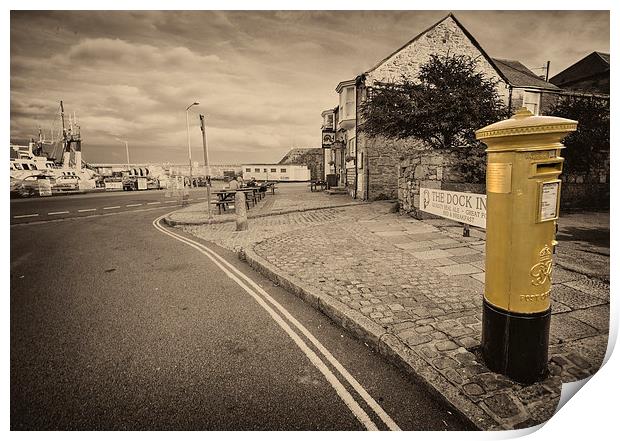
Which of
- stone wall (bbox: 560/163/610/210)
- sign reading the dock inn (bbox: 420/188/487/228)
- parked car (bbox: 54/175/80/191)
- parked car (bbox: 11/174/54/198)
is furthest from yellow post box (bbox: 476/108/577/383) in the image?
parked car (bbox: 54/175/80/191)

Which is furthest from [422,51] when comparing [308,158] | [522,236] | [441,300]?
[308,158]

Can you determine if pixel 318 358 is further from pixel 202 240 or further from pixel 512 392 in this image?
pixel 202 240

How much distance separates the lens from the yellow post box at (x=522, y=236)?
7.23 ft

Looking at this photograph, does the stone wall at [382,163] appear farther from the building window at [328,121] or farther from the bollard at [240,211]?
the building window at [328,121]

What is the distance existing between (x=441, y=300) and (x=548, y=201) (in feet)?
6.19

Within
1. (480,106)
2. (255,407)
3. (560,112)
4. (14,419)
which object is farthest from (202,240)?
(560,112)

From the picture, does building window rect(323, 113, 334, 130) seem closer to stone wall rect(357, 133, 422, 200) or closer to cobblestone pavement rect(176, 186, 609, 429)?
stone wall rect(357, 133, 422, 200)

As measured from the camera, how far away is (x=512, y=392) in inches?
88.0

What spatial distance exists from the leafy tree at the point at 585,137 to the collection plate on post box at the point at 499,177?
10633 millimetres

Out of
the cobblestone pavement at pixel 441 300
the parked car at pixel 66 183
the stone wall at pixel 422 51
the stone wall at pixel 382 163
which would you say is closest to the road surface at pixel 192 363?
the cobblestone pavement at pixel 441 300

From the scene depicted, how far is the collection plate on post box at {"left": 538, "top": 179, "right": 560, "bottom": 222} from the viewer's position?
87.4 inches

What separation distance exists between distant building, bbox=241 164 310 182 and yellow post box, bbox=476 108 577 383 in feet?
148
